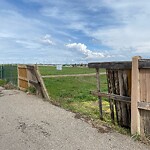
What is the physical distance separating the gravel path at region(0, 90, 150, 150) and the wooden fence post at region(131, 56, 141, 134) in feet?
1.02

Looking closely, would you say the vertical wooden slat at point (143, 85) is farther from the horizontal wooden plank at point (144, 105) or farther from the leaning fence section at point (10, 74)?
the leaning fence section at point (10, 74)

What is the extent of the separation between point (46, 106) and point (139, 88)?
446 cm

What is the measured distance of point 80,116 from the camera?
7.89 meters

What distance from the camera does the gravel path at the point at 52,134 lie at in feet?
18.1

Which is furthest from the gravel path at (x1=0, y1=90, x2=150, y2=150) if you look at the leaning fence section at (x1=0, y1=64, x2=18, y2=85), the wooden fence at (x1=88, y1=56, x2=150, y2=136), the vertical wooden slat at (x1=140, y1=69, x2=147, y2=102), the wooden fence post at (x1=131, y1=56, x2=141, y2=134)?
the leaning fence section at (x1=0, y1=64, x2=18, y2=85)

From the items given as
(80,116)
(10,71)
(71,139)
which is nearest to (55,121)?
(80,116)

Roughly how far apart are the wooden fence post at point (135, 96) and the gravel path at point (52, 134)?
312 millimetres

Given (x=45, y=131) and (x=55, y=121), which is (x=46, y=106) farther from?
(x=45, y=131)

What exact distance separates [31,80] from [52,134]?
693 cm

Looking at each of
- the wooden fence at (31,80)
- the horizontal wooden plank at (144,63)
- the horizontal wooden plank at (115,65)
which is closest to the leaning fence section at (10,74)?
the wooden fence at (31,80)

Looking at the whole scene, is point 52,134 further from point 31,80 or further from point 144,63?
point 31,80

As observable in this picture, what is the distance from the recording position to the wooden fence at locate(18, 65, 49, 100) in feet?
38.0

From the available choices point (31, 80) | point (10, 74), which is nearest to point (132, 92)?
point (31, 80)

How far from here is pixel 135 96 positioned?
5910mm
